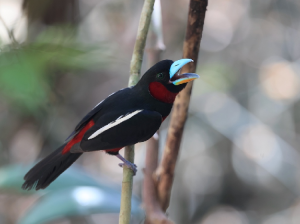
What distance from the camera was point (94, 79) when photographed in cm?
396

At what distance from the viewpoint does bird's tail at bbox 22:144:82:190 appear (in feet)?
5.03

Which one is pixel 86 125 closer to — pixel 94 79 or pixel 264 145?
pixel 94 79

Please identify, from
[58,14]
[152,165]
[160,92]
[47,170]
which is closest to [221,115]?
[58,14]

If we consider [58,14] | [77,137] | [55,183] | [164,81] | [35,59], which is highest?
[35,59]

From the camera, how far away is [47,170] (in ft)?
5.10

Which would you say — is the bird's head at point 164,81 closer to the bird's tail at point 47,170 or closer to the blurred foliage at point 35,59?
the blurred foliage at point 35,59

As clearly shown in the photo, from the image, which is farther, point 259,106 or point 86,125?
point 259,106

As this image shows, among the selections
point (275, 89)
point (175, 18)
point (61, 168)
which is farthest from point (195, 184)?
point (61, 168)

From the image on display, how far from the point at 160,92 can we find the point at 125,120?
7.8 inches

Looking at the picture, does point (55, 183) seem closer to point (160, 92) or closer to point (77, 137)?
point (77, 137)

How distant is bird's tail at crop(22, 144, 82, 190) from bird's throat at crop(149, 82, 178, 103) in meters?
0.49

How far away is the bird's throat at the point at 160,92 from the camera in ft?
4.88

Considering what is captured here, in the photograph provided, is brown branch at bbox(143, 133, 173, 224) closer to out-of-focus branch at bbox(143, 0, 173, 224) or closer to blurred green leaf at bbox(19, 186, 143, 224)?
out-of-focus branch at bbox(143, 0, 173, 224)

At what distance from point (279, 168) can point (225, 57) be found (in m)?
1.54
